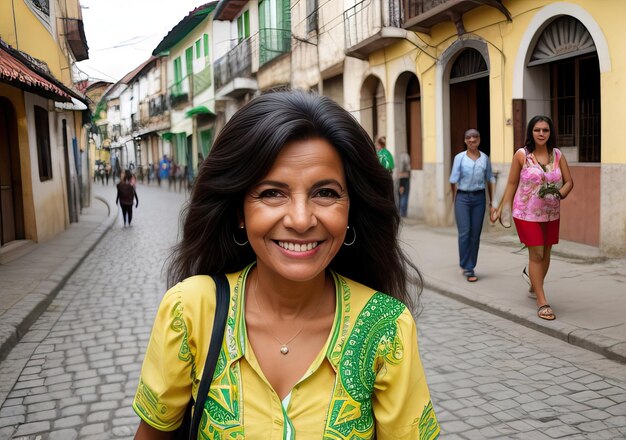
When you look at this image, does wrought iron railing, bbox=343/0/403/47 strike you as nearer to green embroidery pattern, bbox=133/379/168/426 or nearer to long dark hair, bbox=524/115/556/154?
long dark hair, bbox=524/115/556/154

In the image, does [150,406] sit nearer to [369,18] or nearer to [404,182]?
[404,182]

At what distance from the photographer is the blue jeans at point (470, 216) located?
7.84m

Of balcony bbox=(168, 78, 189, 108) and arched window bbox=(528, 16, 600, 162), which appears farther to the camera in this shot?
balcony bbox=(168, 78, 189, 108)

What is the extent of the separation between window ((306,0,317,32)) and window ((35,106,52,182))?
8432mm

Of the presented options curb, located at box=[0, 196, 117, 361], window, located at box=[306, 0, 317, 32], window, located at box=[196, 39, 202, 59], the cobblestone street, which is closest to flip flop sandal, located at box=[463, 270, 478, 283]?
the cobblestone street

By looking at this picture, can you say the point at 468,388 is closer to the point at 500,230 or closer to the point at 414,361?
the point at 414,361

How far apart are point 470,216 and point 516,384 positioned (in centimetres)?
361

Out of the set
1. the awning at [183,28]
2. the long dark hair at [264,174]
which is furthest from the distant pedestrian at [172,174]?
the long dark hair at [264,174]

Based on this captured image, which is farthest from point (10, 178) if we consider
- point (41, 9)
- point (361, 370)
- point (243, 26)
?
point (243, 26)

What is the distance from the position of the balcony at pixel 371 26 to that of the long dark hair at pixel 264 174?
13.1 meters

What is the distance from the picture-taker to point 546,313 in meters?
5.93

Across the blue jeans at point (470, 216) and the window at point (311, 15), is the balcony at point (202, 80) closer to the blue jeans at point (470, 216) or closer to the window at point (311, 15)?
the window at point (311, 15)

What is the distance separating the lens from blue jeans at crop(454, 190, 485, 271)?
784cm

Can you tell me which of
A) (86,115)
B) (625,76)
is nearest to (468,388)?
(625,76)
